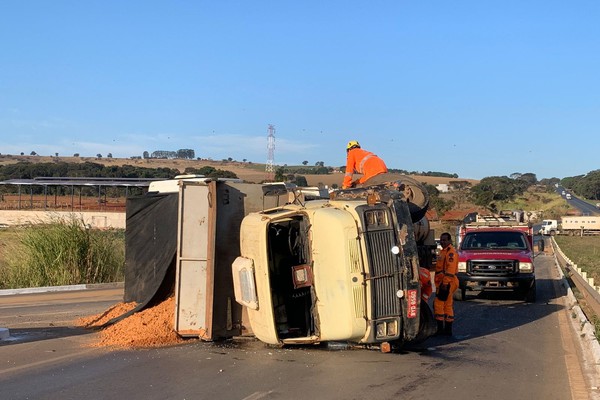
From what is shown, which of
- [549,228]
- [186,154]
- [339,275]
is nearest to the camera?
[339,275]

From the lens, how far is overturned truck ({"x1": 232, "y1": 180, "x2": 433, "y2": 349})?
29.9ft

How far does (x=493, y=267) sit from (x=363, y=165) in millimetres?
6326

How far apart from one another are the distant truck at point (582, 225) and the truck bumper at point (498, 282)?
6424 centimetres

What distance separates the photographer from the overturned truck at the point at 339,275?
912 centimetres

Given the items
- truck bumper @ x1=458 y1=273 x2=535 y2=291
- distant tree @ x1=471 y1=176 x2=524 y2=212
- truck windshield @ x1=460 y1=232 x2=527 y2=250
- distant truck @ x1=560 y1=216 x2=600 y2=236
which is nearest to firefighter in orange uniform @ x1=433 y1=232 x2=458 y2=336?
truck bumper @ x1=458 y1=273 x2=535 y2=291

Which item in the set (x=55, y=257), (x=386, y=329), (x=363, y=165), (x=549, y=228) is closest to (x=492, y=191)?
(x=549, y=228)

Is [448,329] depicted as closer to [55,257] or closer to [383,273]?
[383,273]

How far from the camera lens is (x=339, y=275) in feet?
30.0

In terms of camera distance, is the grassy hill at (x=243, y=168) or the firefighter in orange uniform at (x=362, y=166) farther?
the grassy hill at (x=243, y=168)

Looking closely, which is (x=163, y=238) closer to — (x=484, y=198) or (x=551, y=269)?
(x=551, y=269)

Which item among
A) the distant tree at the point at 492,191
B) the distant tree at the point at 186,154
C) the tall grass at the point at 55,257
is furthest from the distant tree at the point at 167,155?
the tall grass at the point at 55,257

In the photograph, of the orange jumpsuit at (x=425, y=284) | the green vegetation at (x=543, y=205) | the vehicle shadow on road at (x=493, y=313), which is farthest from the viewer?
the green vegetation at (x=543, y=205)

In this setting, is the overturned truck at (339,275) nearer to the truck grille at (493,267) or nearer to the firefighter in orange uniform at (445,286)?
the firefighter in orange uniform at (445,286)

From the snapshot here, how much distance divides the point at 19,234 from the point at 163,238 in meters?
10.1
